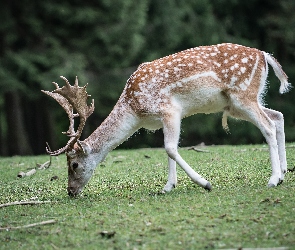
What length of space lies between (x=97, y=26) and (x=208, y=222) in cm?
1436

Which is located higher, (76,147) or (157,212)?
(76,147)

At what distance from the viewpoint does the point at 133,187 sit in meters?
7.70

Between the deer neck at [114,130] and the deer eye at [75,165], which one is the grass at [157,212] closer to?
the deer eye at [75,165]

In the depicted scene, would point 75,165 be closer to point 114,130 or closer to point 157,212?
point 114,130

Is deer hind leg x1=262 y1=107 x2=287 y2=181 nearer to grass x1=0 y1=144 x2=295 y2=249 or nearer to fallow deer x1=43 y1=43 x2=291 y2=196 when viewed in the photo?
fallow deer x1=43 y1=43 x2=291 y2=196

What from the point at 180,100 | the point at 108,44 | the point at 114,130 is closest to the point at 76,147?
the point at 114,130

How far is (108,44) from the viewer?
64.0ft

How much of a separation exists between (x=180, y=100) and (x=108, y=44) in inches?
490

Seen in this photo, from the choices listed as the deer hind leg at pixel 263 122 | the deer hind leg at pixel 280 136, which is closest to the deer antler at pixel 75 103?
the deer hind leg at pixel 263 122

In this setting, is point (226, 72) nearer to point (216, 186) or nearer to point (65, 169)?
point (216, 186)

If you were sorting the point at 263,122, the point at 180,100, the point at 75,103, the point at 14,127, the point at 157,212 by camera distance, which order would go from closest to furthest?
the point at 157,212 → the point at 263,122 → the point at 180,100 → the point at 75,103 → the point at 14,127

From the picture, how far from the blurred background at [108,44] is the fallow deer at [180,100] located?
34.5 ft

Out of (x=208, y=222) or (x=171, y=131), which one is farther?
(x=171, y=131)

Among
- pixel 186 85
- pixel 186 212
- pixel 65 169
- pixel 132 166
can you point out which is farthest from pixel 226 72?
pixel 65 169
